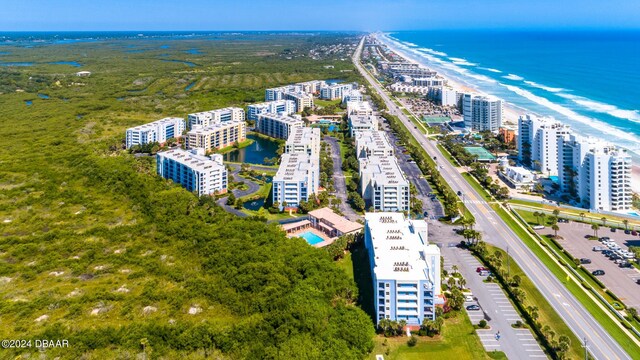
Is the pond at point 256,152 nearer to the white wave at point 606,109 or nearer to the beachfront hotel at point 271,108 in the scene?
the beachfront hotel at point 271,108

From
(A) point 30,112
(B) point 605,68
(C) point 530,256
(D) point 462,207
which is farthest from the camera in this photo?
(B) point 605,68

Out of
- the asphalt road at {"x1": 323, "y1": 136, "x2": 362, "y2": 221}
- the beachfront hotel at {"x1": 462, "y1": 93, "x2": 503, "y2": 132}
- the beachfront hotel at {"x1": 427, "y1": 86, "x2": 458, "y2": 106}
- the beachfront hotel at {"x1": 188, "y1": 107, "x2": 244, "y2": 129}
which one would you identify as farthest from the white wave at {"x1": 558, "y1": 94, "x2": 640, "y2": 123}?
the beachfront hotel at {"x1": 188, "y1": 107, "x2": 244, "y2": 129}

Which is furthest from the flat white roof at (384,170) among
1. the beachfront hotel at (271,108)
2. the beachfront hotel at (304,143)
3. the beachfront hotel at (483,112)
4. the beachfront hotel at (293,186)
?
the beachfront hotel at (271,108)

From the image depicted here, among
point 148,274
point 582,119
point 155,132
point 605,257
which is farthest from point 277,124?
point 582,119

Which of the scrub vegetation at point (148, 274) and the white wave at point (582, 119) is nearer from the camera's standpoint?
the scrub vegetation at point (148, 274)

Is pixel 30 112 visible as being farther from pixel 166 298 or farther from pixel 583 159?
pixel 583 159

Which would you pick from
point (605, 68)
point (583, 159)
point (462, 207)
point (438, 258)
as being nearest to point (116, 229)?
point (438, 258)
